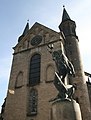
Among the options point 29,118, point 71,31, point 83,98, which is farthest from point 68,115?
point 71,31

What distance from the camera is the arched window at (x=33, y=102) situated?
15610 mm

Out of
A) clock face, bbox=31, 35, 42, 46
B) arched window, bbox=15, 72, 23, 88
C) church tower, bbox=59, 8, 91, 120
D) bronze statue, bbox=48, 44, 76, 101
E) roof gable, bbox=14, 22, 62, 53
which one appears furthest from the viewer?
clock face, bbox=31, 35, 42, 46

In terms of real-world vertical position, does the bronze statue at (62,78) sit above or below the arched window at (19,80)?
below

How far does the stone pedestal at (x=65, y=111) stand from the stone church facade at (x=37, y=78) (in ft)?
26.3

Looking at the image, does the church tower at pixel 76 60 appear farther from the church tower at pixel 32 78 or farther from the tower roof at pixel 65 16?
the church tower at pixel 32 78

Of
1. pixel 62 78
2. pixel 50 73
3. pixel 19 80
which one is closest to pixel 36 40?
pixel 19 80

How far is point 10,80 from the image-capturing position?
18.8 meters

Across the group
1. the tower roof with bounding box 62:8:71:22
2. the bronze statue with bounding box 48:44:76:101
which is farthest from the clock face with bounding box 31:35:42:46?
the bronze statue with bounding box 48:44:76:101

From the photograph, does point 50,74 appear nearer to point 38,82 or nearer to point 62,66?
point 38,82

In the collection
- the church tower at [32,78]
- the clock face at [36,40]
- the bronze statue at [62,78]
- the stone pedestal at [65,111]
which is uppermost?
the clock face at [36,40]

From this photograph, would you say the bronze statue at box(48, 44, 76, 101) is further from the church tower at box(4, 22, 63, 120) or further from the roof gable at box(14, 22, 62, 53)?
the roof gable at box(14, 22, 62, 53)

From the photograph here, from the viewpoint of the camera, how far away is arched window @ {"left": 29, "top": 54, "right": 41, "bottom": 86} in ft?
57.5

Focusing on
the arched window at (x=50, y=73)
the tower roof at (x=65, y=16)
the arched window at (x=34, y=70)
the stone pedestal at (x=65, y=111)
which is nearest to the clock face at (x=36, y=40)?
the arched window at (x=34, y=70)

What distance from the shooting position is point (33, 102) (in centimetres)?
1620
